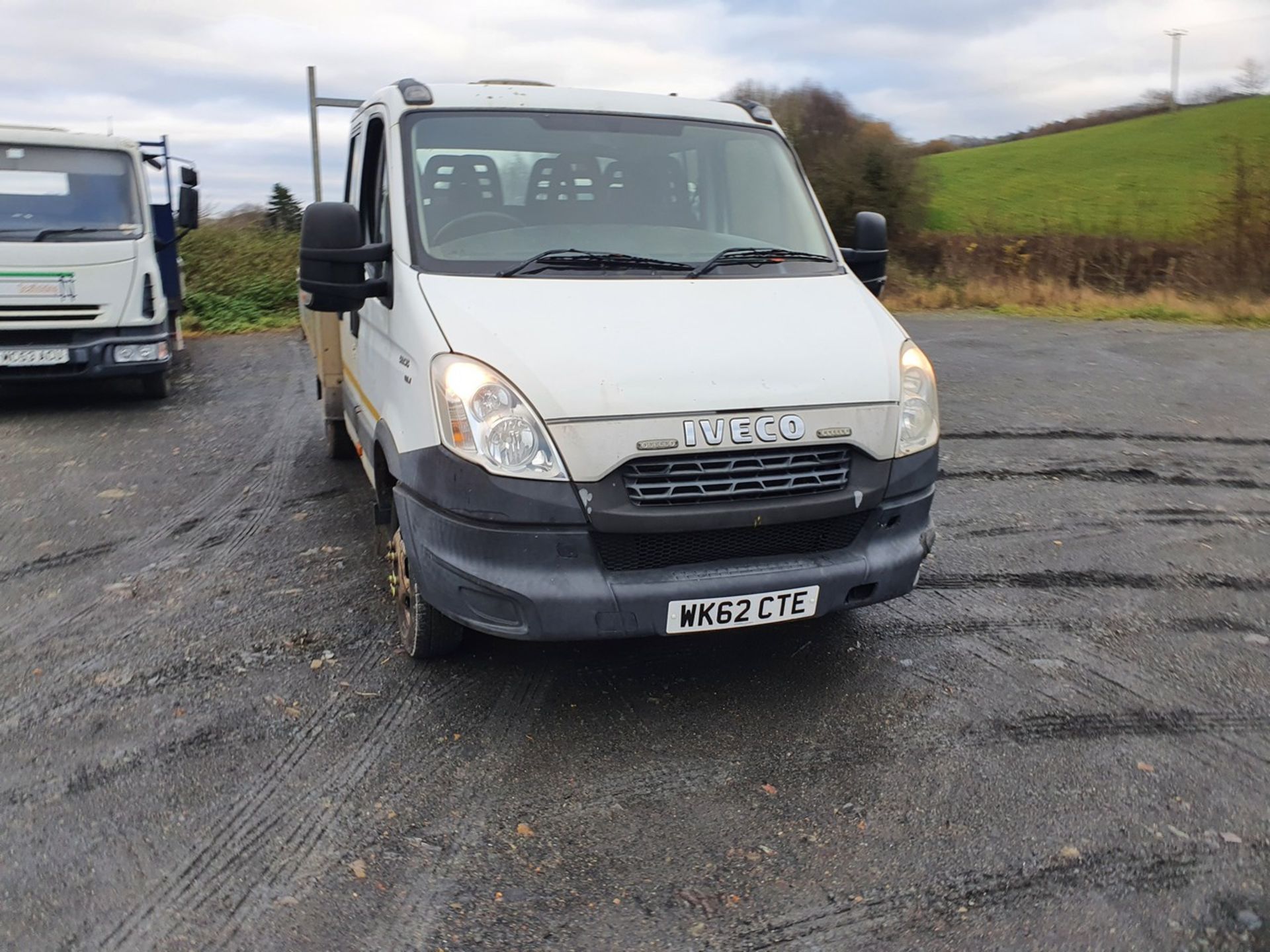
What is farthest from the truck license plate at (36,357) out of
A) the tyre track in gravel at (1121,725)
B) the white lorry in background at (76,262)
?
the tyre track in gravel at (1121,725)

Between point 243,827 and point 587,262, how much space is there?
92.1 inches

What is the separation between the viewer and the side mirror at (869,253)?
15.9ft

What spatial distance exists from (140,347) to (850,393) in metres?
7.64

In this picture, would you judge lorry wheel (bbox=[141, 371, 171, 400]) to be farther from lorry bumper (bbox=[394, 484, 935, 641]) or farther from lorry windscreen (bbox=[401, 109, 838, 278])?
lorry bumper (bbox=[394, 484, 935, 641])

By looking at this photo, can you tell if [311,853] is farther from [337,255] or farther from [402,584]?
[337,255]

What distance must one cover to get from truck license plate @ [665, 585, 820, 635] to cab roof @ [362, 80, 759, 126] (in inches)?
96.9

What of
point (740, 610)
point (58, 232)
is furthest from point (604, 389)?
point (58, 232)

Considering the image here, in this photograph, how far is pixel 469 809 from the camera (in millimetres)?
3170

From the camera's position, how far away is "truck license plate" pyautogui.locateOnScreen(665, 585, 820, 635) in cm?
342

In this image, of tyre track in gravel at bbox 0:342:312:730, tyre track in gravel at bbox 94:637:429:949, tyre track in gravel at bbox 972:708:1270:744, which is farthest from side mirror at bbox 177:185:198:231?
tyre track in gravel at bbox 972:708:1270:744

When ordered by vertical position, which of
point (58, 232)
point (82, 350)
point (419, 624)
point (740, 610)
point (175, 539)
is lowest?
point (175, 539)

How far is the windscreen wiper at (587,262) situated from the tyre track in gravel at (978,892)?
7.96ft

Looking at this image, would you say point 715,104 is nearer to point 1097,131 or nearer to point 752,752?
point 752,752

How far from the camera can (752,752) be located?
351cm
